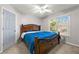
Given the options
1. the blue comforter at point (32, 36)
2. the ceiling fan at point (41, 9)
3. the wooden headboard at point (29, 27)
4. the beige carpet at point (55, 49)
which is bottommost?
the beige carpet at point (55, 49)

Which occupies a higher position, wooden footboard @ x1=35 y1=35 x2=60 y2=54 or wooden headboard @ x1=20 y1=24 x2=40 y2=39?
wooden headboard @ x1=20 y1=24 x2=40 y2=39

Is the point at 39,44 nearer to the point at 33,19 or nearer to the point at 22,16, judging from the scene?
the point at 33,19

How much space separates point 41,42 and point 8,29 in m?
0.62

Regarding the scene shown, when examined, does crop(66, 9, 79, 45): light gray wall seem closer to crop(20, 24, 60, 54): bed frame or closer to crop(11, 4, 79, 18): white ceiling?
crop(11, 4, 79, 18): white ceiling

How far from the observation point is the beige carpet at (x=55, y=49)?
167 cm

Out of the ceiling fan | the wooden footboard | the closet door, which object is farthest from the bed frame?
the ceiling fan

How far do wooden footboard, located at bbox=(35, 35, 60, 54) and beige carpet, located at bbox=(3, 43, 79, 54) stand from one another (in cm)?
9

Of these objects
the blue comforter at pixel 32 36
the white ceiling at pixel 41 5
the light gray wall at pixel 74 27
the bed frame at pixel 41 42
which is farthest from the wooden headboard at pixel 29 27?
the light gray wall at pixel 74 27

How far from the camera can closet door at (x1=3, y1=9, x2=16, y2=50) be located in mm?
1623

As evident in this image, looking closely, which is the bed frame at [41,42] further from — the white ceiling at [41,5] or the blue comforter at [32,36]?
the white ceiling at [41,5]

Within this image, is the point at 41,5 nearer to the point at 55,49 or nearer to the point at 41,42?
the point at 41,42

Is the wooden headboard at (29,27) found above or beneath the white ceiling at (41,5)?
beneath
